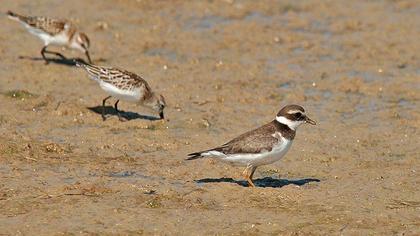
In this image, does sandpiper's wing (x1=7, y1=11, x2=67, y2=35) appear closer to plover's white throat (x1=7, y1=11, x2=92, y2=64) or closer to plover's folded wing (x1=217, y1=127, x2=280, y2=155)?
plover's white throat (x1=7, y1=11, x2=92, y2=64)

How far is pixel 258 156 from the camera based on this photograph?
12719 mm

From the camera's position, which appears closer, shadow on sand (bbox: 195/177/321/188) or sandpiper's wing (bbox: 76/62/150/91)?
shadow on sand (bbox: 195/177/321/188)

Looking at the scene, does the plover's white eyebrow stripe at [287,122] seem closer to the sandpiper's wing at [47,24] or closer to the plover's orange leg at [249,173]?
the plover's orange leg at [249,173]

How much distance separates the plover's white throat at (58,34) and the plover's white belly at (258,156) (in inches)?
288

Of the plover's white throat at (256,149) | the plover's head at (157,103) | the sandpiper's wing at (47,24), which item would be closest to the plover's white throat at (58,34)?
the sandpiper's wing at (47,24)

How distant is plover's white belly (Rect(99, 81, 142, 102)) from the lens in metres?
16.4

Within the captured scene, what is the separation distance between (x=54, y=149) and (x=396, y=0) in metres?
12.7

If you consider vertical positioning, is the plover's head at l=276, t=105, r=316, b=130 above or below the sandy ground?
above

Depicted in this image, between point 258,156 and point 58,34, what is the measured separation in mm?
8094

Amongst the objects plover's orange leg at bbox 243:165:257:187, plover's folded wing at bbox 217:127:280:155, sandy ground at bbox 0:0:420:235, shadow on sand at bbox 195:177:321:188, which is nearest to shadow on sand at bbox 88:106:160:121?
sandy ground at bbox 0:0:420:235

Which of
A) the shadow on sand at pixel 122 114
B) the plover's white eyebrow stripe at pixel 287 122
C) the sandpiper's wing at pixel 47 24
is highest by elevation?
the plover's white eyebrow stripe at pixel 287 122

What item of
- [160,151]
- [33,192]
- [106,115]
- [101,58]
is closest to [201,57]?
[101,58]

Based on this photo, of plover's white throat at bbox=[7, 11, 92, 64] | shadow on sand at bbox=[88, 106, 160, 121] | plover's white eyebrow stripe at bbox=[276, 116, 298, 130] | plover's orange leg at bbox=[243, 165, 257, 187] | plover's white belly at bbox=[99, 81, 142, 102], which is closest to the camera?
plover's orange leg at bbox=[243, 165, 257, 187]

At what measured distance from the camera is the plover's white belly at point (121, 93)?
1636 cm
